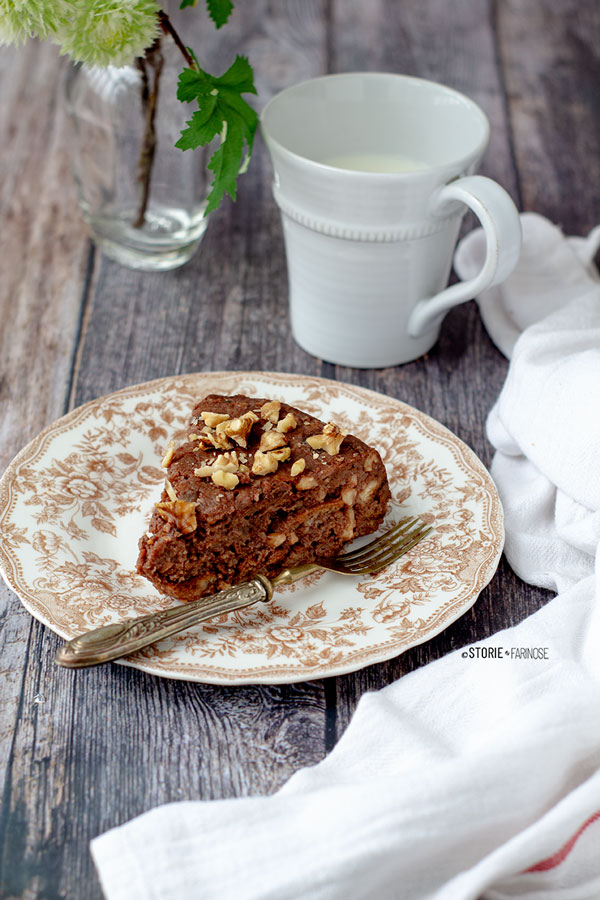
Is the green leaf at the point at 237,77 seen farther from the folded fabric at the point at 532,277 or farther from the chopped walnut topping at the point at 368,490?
the chopped walnut topping at the point at 368,490

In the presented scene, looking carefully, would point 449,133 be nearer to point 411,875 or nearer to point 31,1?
point 31,1

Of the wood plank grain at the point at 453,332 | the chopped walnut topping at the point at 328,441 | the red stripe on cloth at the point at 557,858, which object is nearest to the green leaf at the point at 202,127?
the wood plank grain at the point at 453,332

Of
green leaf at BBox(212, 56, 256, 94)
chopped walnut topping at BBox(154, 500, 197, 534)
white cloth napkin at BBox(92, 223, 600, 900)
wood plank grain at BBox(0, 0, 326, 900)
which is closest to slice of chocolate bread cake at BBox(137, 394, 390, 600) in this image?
chopped walnut topping at BBox(154, 500, 197, 534)

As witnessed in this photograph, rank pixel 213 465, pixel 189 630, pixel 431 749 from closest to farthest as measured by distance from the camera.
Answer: pixel 431 749 → pixel 189 630 → pixel 213 465

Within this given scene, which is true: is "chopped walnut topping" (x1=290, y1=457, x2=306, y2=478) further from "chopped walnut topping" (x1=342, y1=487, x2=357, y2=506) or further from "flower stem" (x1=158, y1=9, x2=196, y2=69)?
"flower stem" (x1=158, y1=9, x2=196, y2=69)

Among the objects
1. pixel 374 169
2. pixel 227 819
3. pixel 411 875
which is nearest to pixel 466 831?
pixel 411 875

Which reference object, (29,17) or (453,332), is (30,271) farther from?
(453,332)
